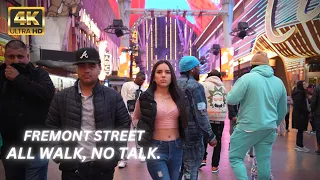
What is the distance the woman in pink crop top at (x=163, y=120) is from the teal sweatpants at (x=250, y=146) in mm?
860

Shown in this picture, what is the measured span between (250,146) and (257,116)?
0.39m

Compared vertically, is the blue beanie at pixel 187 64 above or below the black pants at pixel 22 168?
above

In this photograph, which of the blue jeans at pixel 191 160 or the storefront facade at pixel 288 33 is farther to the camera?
the storefront facade at pixel 288 33

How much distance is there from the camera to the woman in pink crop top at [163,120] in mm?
3193

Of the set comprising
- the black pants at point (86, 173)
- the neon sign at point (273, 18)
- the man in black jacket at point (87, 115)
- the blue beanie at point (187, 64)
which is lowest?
the black pants at point (86, 173)

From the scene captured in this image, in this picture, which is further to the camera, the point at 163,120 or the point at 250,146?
the point at 250,146

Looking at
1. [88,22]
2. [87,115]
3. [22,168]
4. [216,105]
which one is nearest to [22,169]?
[22,168]

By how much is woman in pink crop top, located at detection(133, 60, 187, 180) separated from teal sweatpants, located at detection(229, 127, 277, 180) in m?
0.86

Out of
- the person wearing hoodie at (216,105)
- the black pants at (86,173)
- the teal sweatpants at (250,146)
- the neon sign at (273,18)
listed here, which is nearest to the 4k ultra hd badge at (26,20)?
the person wearing hoodie at (216,105)

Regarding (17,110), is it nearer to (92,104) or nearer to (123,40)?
(92,104)

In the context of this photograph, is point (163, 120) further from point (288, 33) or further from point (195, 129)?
point (288, 33)

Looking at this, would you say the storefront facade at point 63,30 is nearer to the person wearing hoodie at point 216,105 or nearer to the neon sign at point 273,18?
the person wearing hoodie at point 216,105

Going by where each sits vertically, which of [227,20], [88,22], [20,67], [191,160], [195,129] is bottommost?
[191,160]

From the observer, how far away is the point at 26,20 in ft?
37.1
